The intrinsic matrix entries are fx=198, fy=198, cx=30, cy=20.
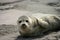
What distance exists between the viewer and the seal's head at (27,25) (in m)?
4.84

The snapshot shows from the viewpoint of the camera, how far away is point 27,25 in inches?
192

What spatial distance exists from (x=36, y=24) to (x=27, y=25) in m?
0.43

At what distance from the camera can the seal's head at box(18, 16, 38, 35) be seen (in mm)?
4844

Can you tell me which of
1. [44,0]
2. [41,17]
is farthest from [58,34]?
[44,0]

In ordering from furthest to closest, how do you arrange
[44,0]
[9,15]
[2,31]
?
[44,0] < [9,15] < [2,31]

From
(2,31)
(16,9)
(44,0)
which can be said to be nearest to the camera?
Answer: (2,31)

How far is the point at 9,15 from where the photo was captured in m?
8.23

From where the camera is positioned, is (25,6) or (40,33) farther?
(25,6)

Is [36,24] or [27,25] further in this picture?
[36,24]

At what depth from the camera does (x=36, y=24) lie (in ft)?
17.2

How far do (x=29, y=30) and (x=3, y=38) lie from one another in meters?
0.78

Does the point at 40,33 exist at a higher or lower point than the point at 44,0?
lower

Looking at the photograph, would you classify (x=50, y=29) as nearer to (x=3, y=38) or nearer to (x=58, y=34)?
(x=58, y=34)

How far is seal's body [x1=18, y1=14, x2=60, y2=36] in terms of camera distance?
16.1ft
